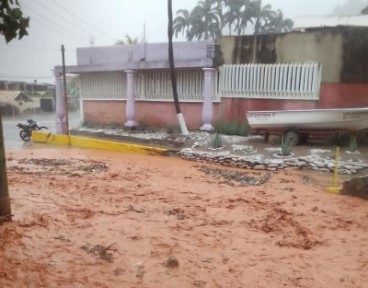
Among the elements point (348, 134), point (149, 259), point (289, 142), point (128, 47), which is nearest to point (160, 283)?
point (149, 259)

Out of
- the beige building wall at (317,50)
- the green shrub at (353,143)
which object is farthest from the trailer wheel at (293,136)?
the beige building wall at (317,50)

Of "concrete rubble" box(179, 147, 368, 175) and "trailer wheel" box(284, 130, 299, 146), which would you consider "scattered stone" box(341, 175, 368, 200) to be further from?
"trailer wheel" box(284, 130, 299, 146)

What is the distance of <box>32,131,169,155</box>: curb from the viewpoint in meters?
11.7

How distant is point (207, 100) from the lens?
522 inches

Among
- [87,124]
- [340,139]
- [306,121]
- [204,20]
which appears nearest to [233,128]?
[306,121]

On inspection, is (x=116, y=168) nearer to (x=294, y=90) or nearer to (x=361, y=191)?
(x=361, y=191)

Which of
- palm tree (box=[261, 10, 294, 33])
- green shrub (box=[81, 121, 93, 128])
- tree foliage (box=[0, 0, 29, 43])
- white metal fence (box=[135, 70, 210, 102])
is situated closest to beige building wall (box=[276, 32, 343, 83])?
white metal fence (box=[135, 70, 210, 102])

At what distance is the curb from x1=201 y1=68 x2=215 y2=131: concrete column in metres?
2.52

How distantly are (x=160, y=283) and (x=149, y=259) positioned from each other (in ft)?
1.70

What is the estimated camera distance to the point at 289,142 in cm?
1101

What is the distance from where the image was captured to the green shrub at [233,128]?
509 inches

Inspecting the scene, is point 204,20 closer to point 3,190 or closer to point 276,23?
point 276,23

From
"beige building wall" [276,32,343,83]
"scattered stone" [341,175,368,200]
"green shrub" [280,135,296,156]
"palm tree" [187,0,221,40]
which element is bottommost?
"scattered stone" [341,175,368,200]

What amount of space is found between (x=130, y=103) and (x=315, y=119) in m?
7.52
